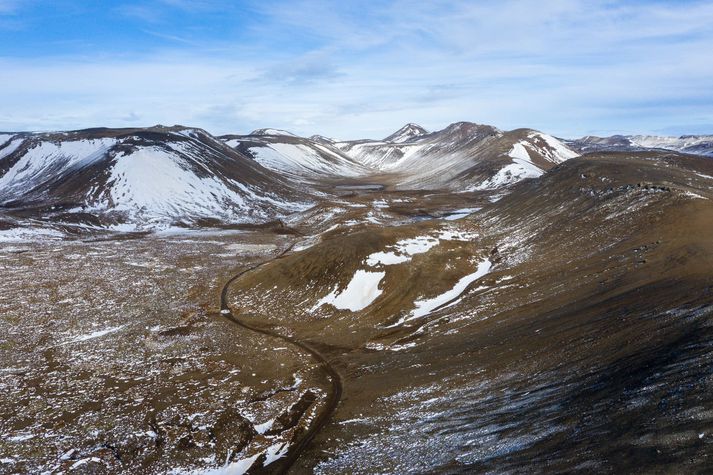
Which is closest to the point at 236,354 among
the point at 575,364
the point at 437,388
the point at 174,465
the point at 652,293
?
the point at 174,465

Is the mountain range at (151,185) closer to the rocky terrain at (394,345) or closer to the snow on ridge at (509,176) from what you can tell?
the snow on ridge at (509,176)

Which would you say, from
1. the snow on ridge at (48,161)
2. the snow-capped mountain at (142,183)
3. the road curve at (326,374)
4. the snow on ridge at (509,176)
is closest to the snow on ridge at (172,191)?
the snow-capped mountain at (142,183)

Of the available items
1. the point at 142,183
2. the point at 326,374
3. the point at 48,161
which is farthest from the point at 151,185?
the point at 326,374

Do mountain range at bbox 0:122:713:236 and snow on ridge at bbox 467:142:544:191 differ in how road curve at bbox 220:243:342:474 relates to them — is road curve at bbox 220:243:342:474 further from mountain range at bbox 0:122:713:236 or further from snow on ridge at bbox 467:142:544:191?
snow on ridge at bbox 467:142:544:191

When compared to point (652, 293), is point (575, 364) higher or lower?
lower

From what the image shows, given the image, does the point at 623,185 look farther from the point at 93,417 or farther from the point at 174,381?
the point at 93,417

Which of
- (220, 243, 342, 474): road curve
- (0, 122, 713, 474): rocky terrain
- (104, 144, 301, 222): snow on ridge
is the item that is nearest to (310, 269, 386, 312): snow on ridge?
(0, 122, 713, 474): rocky terrain
